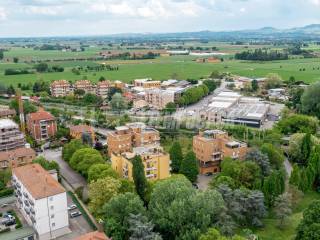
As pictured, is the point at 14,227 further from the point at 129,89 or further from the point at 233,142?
the point at 129,89

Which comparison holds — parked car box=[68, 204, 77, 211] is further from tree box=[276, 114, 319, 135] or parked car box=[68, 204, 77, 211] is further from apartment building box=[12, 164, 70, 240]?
tree box=[276, 114, 319, 135]

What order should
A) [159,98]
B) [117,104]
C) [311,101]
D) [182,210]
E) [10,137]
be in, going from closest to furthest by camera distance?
[182,210]
[10,137]
[311,101]
[117,104]
[159,98]

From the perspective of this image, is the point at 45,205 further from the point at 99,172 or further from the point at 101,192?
the point at 99,172

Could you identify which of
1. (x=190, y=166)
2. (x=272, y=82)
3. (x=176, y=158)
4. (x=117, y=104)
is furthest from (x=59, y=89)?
(x=190, y=166)

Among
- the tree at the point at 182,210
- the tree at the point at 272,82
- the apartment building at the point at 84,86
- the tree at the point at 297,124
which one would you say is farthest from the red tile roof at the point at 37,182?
the tree at the point at 272,82

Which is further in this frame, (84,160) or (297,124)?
(297,124)

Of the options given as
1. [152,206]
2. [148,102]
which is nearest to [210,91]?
[148,102]
